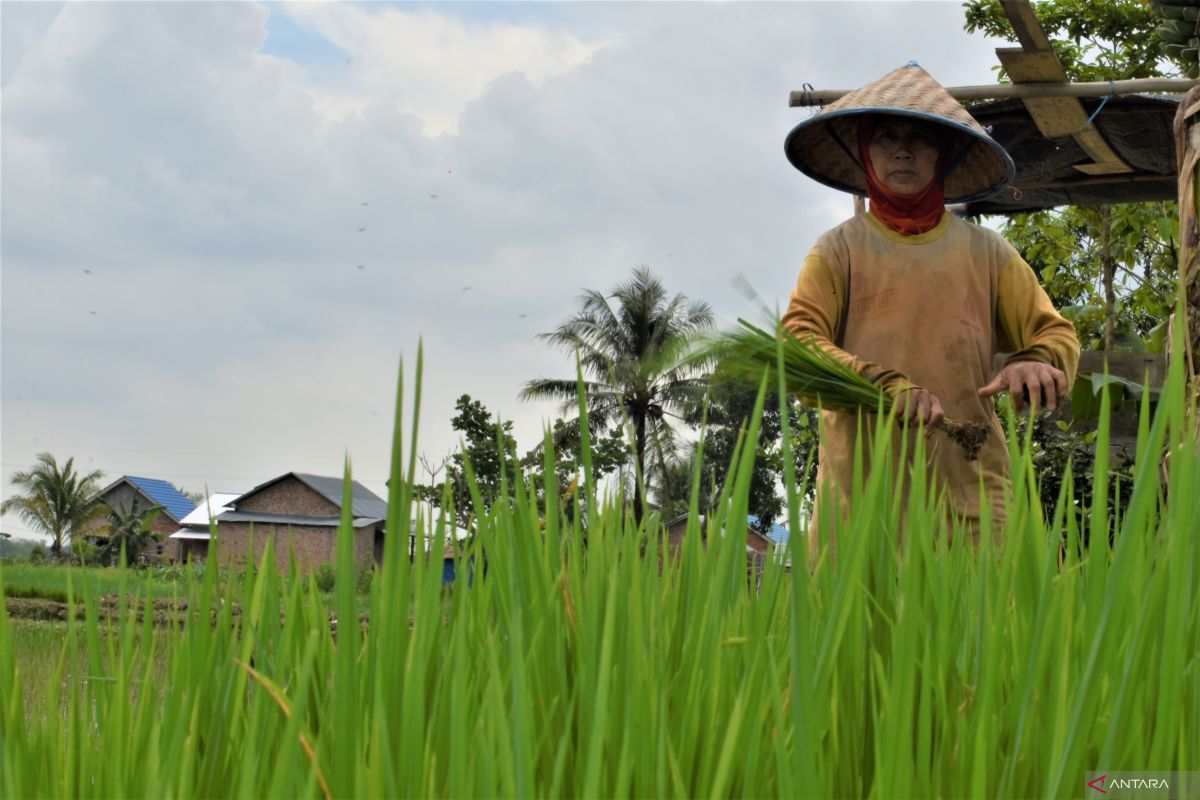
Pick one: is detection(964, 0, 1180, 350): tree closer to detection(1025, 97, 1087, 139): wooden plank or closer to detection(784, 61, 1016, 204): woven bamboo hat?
detection(1025, 97, 1087, 139): wooden plank

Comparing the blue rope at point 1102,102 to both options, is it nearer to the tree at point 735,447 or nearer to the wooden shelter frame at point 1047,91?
the wooden shelter frame at point 1047,91

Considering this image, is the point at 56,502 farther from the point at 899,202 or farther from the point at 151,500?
the point at 899,202

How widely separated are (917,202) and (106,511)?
149 ft

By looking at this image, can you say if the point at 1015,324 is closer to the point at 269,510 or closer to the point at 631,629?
the point at 631,629

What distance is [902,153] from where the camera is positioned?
2572mm

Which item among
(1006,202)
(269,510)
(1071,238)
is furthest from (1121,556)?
(269,510)

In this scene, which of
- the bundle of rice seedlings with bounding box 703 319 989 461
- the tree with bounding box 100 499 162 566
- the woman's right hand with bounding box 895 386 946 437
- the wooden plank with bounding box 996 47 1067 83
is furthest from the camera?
the tree with bounding box 100 499 162 566

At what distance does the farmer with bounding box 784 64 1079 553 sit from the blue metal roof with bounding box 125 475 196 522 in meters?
50.5

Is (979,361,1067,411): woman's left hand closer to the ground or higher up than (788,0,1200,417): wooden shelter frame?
closer to the ground

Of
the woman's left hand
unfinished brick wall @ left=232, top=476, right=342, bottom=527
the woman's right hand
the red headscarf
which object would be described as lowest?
the woman's right hand

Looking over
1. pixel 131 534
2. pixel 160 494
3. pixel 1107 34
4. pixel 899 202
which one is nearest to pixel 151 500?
pixel 160 494

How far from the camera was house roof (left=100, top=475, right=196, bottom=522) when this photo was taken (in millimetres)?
49969

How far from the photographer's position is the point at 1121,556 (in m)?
0.66

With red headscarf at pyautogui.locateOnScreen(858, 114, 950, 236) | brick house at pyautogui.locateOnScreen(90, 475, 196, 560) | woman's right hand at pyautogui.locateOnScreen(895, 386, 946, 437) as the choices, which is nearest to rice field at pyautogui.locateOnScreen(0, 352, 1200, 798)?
woman's right hand at pyautogui.locateOnScreen(895, 386, 946, 437)
